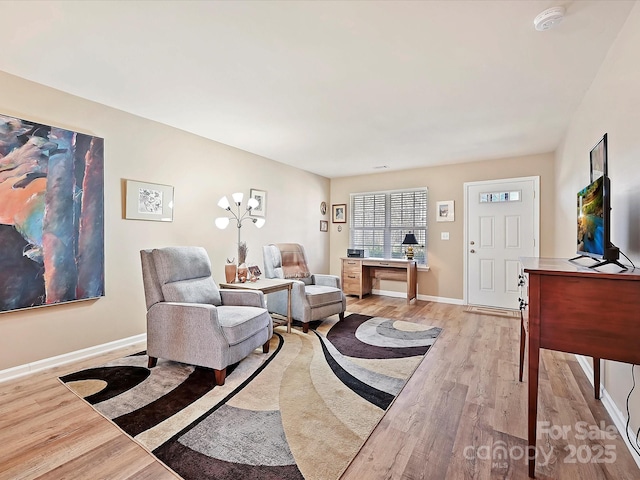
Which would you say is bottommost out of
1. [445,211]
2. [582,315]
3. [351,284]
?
[351,284]

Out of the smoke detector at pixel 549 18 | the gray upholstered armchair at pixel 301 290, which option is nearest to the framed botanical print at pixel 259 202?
the gray upholstered armchair at pixel 301 290

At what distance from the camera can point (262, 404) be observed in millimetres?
2039

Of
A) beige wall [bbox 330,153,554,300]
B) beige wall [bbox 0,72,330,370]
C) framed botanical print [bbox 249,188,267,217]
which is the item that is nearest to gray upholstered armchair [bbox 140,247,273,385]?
beige wall [bbox 0,72,330,370]

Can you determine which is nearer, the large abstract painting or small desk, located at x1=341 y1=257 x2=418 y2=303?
the large abstract painting

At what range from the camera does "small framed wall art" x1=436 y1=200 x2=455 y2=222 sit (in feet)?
17.0

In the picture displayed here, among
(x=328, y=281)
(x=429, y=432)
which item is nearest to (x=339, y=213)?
(x=328, y=281)

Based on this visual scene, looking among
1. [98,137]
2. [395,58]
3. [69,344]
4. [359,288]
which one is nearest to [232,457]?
[69,344]

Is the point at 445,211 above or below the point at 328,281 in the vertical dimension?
above

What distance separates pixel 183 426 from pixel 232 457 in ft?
1.41

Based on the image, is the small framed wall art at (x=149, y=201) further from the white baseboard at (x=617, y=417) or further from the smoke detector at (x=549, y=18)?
the white baseboard at (x=617, y=417)

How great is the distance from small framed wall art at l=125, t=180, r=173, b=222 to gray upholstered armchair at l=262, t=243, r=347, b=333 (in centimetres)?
122

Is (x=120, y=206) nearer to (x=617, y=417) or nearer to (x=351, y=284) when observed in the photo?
(x=351, y=284)

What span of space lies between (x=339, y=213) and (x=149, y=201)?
3.79 meters

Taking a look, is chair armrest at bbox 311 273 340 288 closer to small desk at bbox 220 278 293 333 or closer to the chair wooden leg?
small desk at bbox 220 278 293 333
